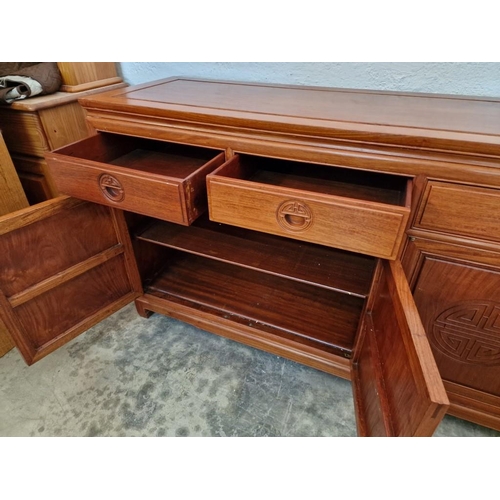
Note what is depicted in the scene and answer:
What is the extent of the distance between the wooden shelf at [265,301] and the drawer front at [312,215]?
42 cm

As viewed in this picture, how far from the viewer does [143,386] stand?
99cm

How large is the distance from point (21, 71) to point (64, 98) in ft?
0.48

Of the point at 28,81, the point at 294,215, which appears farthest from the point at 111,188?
the point at 28,81

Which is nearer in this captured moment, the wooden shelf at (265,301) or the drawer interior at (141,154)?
the drawer interior at (141,154)

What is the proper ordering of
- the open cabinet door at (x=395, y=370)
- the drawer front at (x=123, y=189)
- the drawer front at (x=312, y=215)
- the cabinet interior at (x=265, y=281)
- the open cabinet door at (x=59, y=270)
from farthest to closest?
1. the cabinet interior at (x=265, y=281)
2. the open cabinet door at (x=59, y=270)
3. the drawer front at (x=123, y=189)
4. the drawer front at (x=312, y=215)
5. the open cabinet door at (x=395, y=370)

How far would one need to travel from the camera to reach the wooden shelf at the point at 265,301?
0.99m

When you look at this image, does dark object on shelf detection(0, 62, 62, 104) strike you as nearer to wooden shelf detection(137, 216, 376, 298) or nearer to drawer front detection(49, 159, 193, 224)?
drawer front detection(49, 159, 193, 224)

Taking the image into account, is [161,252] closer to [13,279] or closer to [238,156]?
[13,279]

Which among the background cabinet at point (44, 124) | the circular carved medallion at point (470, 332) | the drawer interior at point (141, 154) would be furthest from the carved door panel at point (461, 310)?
the background cabinet at point (44, 124)

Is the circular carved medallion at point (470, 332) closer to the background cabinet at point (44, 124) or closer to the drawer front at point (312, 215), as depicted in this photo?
the drawer front at point (312, 215)

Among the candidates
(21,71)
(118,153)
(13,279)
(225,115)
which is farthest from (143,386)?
(21,71)

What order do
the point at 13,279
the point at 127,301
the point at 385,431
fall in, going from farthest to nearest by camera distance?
the point at 127,301, the point at 13,279, the point at 385,431

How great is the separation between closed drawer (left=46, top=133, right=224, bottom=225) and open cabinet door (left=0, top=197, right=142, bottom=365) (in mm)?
106

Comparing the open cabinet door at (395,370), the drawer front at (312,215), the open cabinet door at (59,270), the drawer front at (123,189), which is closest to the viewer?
the open cabinet door at (395,370)
